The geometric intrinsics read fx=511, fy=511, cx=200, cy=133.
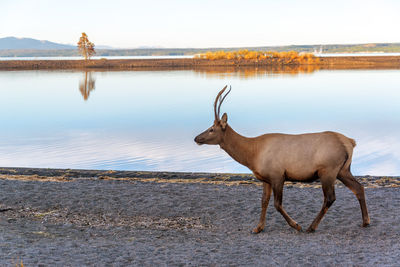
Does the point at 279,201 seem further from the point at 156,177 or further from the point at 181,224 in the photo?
the point at 156,177

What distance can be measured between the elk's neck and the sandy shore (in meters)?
1.21

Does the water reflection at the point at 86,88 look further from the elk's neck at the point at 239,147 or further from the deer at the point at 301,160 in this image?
the deer at the point at 301,160

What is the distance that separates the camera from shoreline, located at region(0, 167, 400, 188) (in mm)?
12859

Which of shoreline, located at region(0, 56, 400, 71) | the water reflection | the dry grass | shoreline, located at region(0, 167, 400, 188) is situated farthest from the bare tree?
shoreline, located at region(0, 167, 400, 188)

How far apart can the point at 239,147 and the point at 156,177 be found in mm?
6275

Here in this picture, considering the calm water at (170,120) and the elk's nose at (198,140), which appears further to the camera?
the calm water at (170,120)

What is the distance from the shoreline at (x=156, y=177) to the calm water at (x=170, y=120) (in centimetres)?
319

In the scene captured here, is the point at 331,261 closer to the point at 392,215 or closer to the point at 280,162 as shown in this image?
the point at 280,162

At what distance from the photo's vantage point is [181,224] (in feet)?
29.7

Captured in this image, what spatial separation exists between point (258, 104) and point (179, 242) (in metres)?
36.8

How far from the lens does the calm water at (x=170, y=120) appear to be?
20.4 meters

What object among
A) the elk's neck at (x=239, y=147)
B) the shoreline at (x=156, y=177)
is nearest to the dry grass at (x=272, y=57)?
the shoreline at (x=156, y=177)

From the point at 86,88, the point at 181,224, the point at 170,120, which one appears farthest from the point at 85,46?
the point at 181,224

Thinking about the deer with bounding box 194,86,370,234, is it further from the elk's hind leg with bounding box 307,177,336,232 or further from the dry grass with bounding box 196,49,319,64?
the dry grass with bounding box 196,49,319,64
